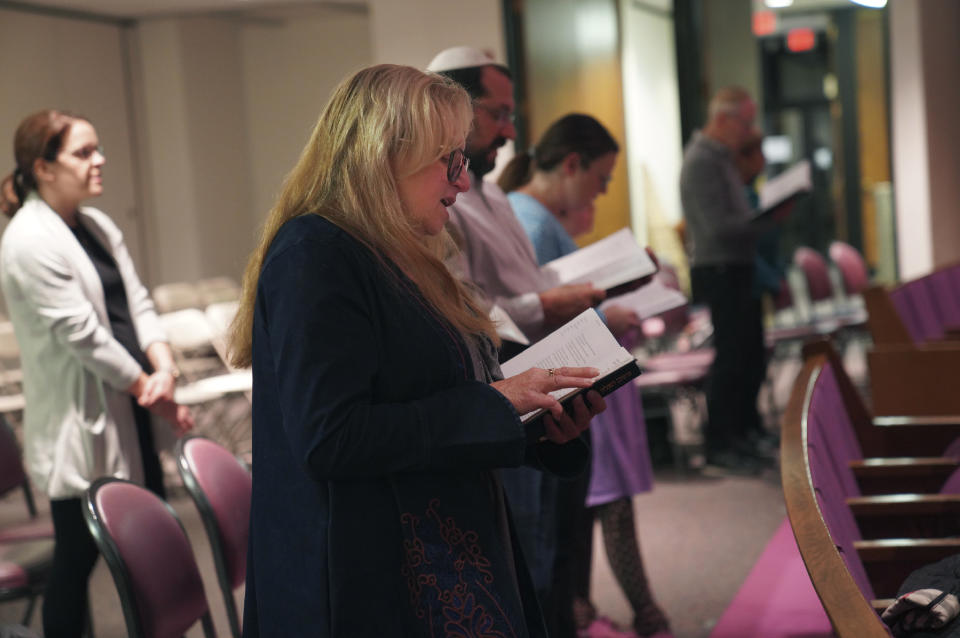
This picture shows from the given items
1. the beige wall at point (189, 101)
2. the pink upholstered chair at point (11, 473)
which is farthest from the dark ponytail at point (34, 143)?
the beige wall at point (189, 101)

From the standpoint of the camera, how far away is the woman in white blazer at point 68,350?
2.89 metres

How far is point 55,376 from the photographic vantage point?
9.86ft

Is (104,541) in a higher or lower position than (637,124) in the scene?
lower

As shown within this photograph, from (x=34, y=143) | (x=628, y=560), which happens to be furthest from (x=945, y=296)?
(x=34, y=143)

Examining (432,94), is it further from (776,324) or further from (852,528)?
(776,324)

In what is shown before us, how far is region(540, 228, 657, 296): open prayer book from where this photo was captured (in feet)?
8.75

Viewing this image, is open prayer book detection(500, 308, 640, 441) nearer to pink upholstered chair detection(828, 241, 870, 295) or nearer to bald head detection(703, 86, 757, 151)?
bald head detection(703, 86, 757, 151)

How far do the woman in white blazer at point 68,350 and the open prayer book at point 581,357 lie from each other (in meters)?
1.56

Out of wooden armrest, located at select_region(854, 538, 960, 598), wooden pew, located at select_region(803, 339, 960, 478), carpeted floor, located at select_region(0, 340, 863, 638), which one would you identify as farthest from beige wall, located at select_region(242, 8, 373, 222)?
wooden armrest, located at select_region(854, 538, 960, 598)

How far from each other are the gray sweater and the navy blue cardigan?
4133 millimetres

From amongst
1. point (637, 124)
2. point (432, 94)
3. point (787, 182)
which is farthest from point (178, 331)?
point (432, 94)

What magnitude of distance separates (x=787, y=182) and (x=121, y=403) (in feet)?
11.0

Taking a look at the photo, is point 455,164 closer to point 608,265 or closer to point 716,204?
point 608,265

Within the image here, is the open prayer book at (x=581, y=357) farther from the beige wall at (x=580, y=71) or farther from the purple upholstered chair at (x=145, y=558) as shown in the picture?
the beige wall at (x=580, y=71)
